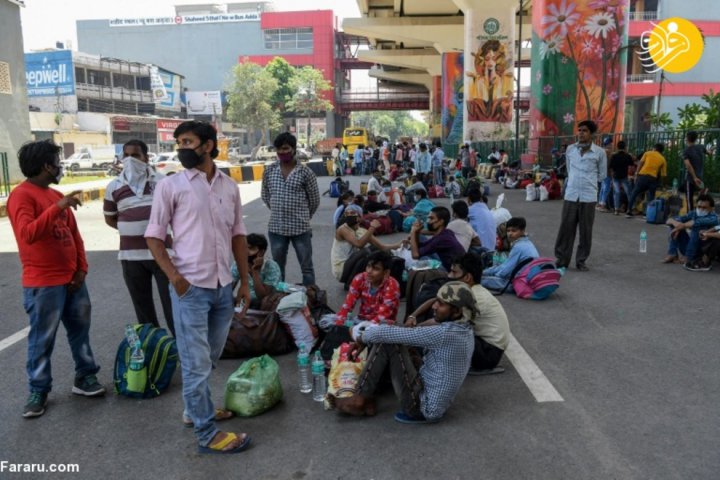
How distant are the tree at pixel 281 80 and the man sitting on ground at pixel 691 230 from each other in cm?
5578

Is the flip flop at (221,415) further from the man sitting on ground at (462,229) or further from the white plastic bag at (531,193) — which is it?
the white plastic bag at (531,193)

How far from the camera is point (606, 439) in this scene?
363 cm

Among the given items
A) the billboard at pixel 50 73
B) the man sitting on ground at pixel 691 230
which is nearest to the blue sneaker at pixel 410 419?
the man sitting on ground at pixel 691 230

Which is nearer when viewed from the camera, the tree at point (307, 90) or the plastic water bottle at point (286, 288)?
the plastic water bottle at point (286, 288)

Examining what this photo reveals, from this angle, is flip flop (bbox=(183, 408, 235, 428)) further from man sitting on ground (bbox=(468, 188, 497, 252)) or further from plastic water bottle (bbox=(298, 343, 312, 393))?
man sitting on ground (bbox=(468, 188, 497, 252))

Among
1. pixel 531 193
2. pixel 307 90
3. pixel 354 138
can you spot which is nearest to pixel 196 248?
pixel 531 193

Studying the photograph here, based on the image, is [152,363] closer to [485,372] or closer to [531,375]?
[485,372]

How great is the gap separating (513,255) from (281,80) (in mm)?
58698

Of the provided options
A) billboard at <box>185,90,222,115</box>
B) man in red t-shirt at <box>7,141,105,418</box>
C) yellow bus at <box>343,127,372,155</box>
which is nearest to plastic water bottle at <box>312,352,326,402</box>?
man in red t-shirt at <box>7,141,105,418</box>

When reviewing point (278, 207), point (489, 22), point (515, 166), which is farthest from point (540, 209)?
point (489, 22)

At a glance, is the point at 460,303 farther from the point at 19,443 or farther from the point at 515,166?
→ the point at 515,166

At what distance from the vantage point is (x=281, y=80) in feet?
206

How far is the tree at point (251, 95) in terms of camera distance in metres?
58.0

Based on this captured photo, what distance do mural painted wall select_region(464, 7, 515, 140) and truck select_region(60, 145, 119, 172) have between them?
21587 millimetres
